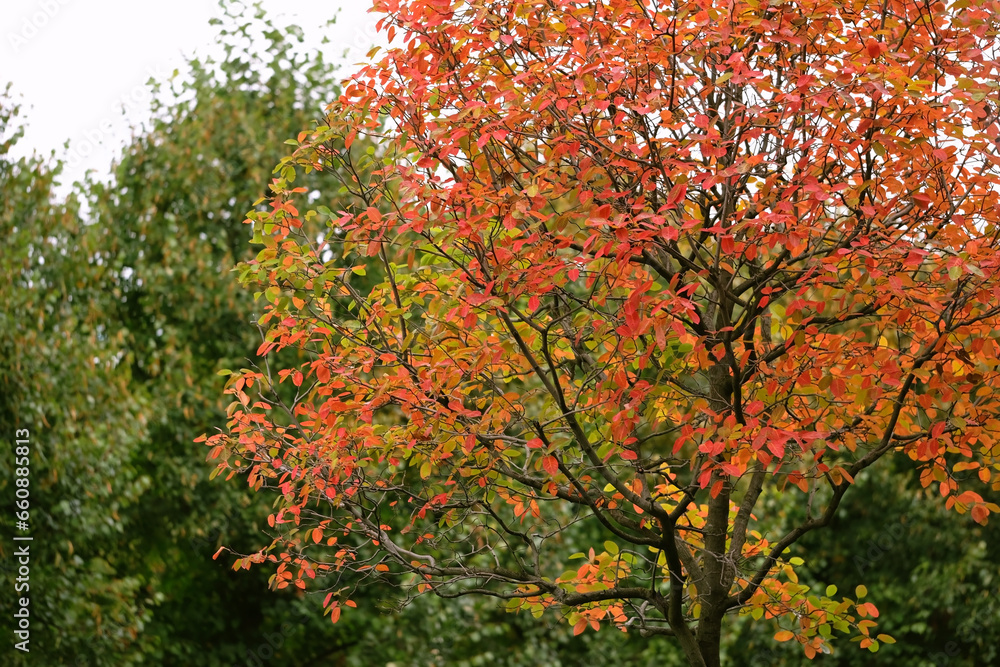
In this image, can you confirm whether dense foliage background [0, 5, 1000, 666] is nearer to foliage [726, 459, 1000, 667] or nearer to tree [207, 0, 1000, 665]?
foliage [726, 459, 1000, 667]

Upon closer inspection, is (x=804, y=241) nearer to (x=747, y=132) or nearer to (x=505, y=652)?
(x=747, y=132)

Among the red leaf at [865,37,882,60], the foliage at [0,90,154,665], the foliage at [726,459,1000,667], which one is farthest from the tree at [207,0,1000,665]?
the foliage at [726,459,1000,667]

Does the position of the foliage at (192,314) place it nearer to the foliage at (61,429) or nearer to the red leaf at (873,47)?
the foliage at (61,429)

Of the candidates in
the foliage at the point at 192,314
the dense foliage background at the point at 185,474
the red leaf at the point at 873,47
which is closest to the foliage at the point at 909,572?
the dense foliage background at the point at 185,474

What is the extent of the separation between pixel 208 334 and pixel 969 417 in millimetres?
12808

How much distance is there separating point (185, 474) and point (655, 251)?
10418mm

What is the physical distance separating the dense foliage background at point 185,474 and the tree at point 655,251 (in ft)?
21.9

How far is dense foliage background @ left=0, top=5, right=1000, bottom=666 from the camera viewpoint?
38.8ft

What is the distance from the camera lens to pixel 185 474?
46.3ft

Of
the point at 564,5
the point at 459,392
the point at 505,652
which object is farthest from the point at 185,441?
the point at 564,5

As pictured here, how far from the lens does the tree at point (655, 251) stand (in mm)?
4629

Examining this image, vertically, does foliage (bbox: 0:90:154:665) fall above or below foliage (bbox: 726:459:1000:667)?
below

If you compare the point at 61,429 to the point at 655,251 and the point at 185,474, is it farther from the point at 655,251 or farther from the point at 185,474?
the point at 655,251

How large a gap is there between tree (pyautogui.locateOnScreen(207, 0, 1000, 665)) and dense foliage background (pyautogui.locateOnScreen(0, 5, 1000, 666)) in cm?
669
